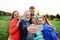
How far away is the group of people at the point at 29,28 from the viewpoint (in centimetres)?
329

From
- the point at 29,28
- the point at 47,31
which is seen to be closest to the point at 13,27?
the point at 29,28

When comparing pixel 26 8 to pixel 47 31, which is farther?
pixel 26 8

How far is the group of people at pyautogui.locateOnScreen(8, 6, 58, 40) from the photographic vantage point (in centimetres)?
329

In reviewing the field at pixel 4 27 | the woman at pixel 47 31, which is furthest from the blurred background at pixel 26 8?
the woman at pixel 47 31

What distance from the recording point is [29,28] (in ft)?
10.9

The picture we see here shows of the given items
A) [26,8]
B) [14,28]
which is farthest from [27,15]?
[14,28]

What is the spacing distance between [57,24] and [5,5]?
35.3 inches

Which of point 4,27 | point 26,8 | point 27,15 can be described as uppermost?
point 26,8

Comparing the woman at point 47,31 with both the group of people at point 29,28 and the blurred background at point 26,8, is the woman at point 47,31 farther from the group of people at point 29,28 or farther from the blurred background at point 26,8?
the blurred background at point 26,8

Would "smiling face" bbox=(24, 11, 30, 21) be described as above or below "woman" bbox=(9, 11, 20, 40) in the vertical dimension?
above

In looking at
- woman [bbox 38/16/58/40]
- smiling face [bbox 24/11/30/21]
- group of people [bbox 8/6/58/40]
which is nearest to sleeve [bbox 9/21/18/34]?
group of people [bbox 8/6/58/40]

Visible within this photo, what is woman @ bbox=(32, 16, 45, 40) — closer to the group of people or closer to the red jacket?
the group of people

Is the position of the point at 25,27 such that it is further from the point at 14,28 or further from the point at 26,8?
the point at 26,8

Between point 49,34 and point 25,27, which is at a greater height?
point 25,27
